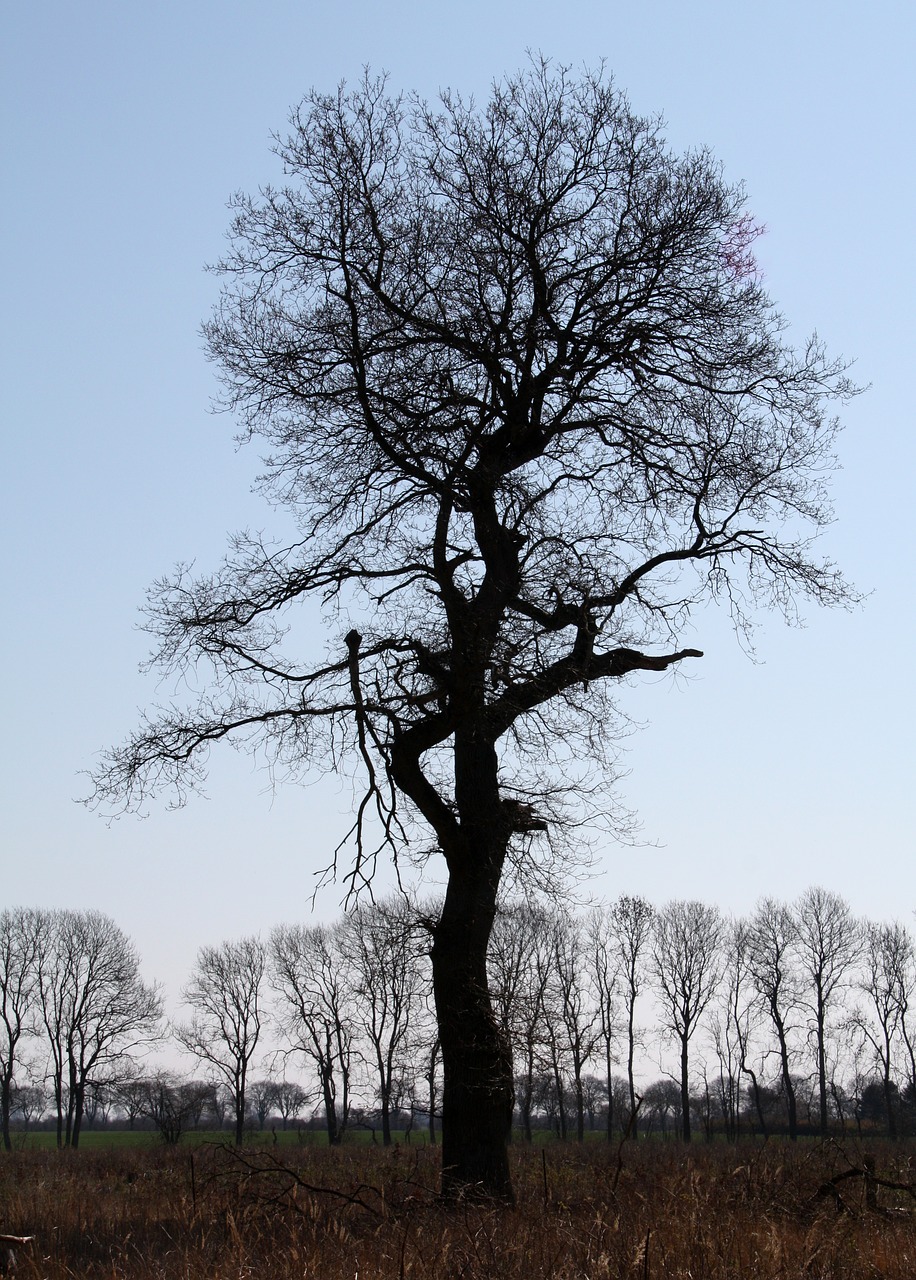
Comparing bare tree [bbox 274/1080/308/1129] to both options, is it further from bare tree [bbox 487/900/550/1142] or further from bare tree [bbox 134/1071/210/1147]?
bare tree [bbox 487/900/550/1142]

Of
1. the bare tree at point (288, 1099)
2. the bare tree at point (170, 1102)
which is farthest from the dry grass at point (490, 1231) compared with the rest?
the bare tree at point (288, 1099)

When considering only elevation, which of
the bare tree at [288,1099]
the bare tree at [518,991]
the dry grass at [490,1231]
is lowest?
the bare tree at [288,1099]

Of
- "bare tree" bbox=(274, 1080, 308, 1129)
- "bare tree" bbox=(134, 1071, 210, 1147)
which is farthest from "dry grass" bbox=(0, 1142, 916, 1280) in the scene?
"bare tree" bbox=(274, 1080, 308, 1129)

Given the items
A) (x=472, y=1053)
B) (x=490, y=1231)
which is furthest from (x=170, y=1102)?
(x=490, y=1231)

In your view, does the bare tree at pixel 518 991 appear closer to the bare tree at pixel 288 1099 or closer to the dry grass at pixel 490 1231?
the dry grass at pixel 490 1231

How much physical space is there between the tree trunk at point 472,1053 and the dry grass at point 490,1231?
435mm

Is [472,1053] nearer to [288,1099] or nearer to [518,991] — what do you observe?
[518,991]

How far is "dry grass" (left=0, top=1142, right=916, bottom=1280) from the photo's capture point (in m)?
6.01

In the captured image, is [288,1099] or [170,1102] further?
[288,1099]

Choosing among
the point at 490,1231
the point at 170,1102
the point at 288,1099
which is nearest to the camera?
the point at 490,1231

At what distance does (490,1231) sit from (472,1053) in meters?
2.75

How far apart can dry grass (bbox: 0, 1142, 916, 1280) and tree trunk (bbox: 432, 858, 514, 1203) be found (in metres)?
0.43

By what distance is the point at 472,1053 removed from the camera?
9984 millimetres

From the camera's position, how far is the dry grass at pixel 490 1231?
6.01 meters
